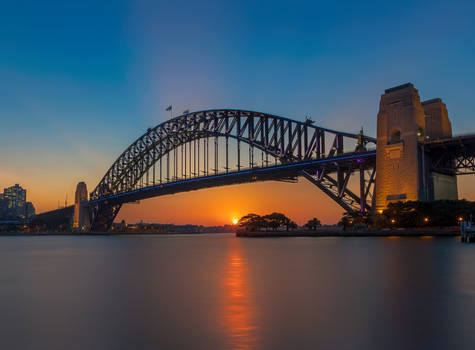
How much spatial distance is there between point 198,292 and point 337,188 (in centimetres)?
3214

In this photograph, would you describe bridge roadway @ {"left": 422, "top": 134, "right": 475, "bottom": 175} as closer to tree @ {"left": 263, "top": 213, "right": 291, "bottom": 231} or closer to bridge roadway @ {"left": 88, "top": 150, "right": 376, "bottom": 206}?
bridge roadway @ {"left": 88, "top": 150, "right": 376, "bottom": 206}

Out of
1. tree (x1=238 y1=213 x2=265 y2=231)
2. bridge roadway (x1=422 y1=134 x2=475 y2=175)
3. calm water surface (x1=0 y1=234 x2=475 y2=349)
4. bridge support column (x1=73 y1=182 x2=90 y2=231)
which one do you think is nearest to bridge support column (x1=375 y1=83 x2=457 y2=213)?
bridge roadway (x1=422 y1=134 x2=475 y2=175)

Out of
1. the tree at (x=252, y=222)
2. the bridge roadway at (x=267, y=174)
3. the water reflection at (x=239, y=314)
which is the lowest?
the water reflection at (x=239, y=314)

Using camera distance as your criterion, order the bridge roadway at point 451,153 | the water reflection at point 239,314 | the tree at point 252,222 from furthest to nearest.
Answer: the tree at point 252,222
the bridge roadway at point 451,153
the water reflection at point 239,314

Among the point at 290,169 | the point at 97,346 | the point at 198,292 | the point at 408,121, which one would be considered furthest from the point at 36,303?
the point at 290,169

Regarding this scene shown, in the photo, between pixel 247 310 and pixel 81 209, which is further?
pixel 81 209

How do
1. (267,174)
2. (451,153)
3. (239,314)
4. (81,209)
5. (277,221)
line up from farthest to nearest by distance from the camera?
(81,209) → (277,221) → (267,174) → (451,153) → (239,314)

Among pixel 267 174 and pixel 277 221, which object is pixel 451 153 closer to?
pixel 267 174

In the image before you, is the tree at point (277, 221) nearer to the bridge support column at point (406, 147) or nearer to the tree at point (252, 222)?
the tree at point (252, 222)

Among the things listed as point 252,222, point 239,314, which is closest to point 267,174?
point 252,222

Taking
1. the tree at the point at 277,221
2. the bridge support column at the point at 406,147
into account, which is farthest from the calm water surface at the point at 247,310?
the tree at the point at 277,221

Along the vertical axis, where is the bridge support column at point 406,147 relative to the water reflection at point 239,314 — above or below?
above

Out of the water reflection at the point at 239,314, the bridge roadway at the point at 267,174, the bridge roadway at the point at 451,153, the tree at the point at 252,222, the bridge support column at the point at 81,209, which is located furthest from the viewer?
the bridge support column at the point at 81,209

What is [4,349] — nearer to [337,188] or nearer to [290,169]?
[337,188]
